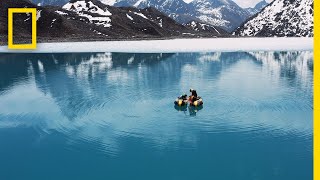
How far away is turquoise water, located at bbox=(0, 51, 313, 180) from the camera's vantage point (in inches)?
669

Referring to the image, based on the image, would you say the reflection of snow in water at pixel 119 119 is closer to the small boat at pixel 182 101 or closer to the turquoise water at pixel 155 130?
the turquoise water at pixel 155 130

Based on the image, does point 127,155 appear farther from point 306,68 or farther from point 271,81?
point 306,68

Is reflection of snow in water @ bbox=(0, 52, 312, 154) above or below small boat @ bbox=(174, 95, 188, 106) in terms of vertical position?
below

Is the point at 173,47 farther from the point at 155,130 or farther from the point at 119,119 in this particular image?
the point at 155,130

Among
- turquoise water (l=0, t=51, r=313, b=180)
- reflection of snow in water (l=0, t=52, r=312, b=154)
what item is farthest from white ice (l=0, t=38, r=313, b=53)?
reflection of snow in water (l=0, t=52, r=312, b=154)

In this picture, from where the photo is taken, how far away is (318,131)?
5535 mm

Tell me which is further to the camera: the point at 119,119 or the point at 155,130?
the point at 119,119

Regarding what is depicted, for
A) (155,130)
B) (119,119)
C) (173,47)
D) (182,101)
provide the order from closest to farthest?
(155,130)
(119,119)
(182,101)
(173,47)

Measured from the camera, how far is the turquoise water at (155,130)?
55.8 feet

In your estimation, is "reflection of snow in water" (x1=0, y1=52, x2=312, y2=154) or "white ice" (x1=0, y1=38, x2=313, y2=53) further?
"white ice" (x1=0, y1=38, x2=313, y2=53)

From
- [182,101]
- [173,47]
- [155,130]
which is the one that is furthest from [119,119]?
[173,47]

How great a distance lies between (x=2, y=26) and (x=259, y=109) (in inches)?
7560

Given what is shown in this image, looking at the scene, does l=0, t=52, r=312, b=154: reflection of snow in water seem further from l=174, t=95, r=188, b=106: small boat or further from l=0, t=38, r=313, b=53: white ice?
l=0, t=38, r=313, b=53: white ice

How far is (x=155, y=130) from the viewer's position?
2236 centimetres
